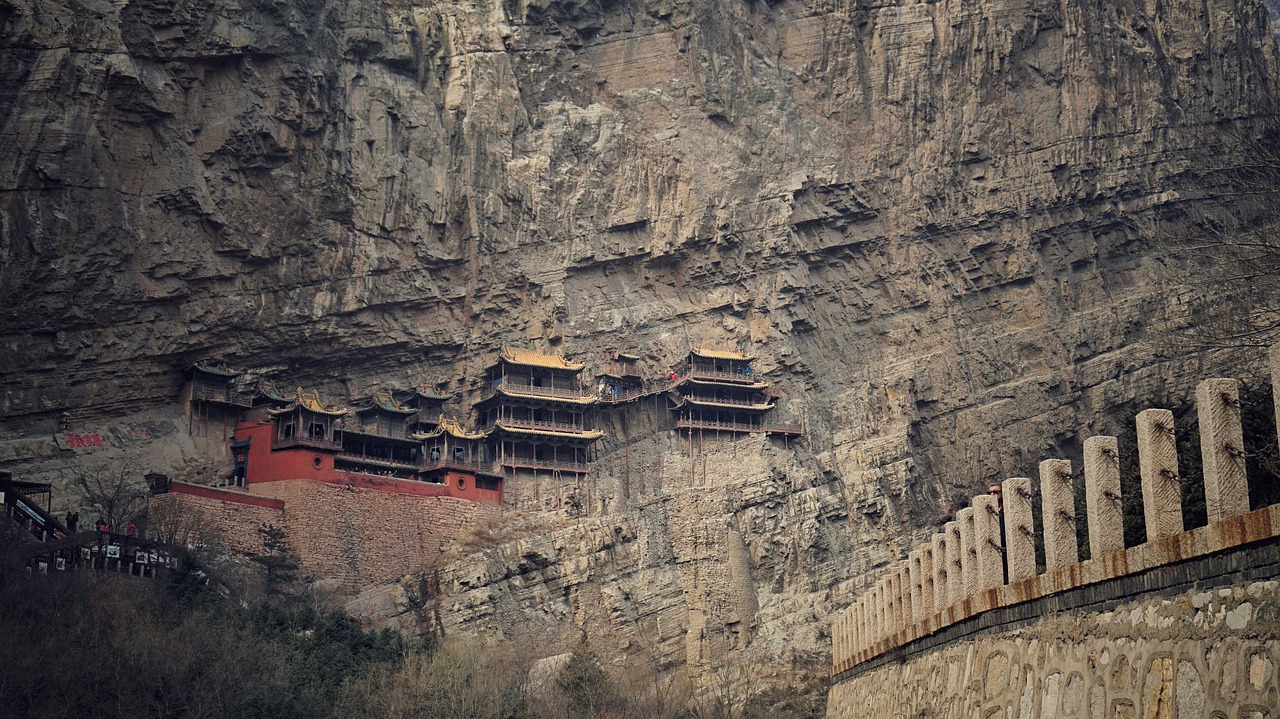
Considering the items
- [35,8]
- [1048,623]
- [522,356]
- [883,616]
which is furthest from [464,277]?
[1048,623]

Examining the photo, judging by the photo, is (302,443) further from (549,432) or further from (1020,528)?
(1020,528)

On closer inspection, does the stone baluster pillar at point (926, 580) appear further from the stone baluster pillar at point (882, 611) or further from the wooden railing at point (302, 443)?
the wooden railing at point (302, 443)

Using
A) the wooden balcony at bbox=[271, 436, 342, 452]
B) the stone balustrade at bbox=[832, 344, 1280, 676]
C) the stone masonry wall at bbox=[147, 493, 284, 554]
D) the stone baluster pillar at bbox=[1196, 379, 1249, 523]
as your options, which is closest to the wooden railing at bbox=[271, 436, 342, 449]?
the wooden balcony at bbox=[271, 436, 342, 452]

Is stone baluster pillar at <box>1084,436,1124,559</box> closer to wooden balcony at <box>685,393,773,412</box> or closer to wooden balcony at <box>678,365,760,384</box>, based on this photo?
wooden balcony at <box>685,393,773,412</box>

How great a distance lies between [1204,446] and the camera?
811 centimetres

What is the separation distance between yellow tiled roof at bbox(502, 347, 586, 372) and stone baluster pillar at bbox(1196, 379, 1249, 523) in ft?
118

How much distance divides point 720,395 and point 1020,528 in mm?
34993

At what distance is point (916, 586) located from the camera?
1424 centimetres

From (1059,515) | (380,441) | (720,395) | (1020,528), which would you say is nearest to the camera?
(1059,515)

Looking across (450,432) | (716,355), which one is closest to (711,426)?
(716,355)

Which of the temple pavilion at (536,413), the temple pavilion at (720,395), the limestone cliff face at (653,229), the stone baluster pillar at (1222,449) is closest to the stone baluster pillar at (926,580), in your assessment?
the stone baluster pillar at (1222,449)

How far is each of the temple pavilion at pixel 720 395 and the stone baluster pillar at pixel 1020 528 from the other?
33.8m

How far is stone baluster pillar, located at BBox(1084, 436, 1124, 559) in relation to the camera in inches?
362

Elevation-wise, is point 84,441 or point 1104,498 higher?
point 84,441
